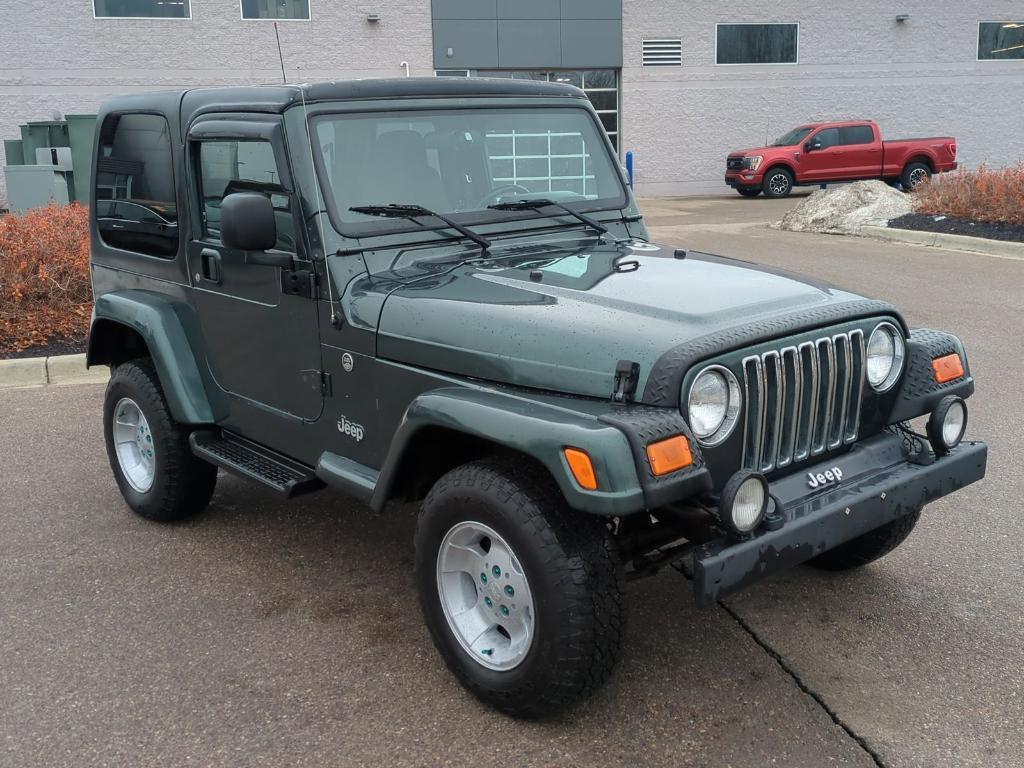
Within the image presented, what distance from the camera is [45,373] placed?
764cm

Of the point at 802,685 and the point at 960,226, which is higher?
the point at 960,226

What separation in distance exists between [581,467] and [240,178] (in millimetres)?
2133

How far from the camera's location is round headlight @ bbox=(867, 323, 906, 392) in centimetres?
340

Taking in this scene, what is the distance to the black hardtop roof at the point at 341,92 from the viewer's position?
3795 mm

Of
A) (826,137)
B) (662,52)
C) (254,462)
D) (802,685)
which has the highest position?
(662,52)

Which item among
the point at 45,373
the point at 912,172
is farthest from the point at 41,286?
the point at 912,172

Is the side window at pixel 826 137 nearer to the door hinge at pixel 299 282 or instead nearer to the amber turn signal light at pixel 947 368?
the amber turn signal light at pixel 947 368

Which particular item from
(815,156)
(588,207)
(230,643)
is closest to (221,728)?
(230,643)

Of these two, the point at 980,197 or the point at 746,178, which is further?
the point at 746,178

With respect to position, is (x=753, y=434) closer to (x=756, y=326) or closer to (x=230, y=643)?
(x=756, y=326)

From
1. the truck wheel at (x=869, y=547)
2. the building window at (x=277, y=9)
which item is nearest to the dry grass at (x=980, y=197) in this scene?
the truck wheel at (x=869, y=547)

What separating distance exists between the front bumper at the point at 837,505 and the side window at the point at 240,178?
6.55 feet

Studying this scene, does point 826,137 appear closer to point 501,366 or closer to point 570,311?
point 570,311

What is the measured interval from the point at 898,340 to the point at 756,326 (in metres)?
0.74
